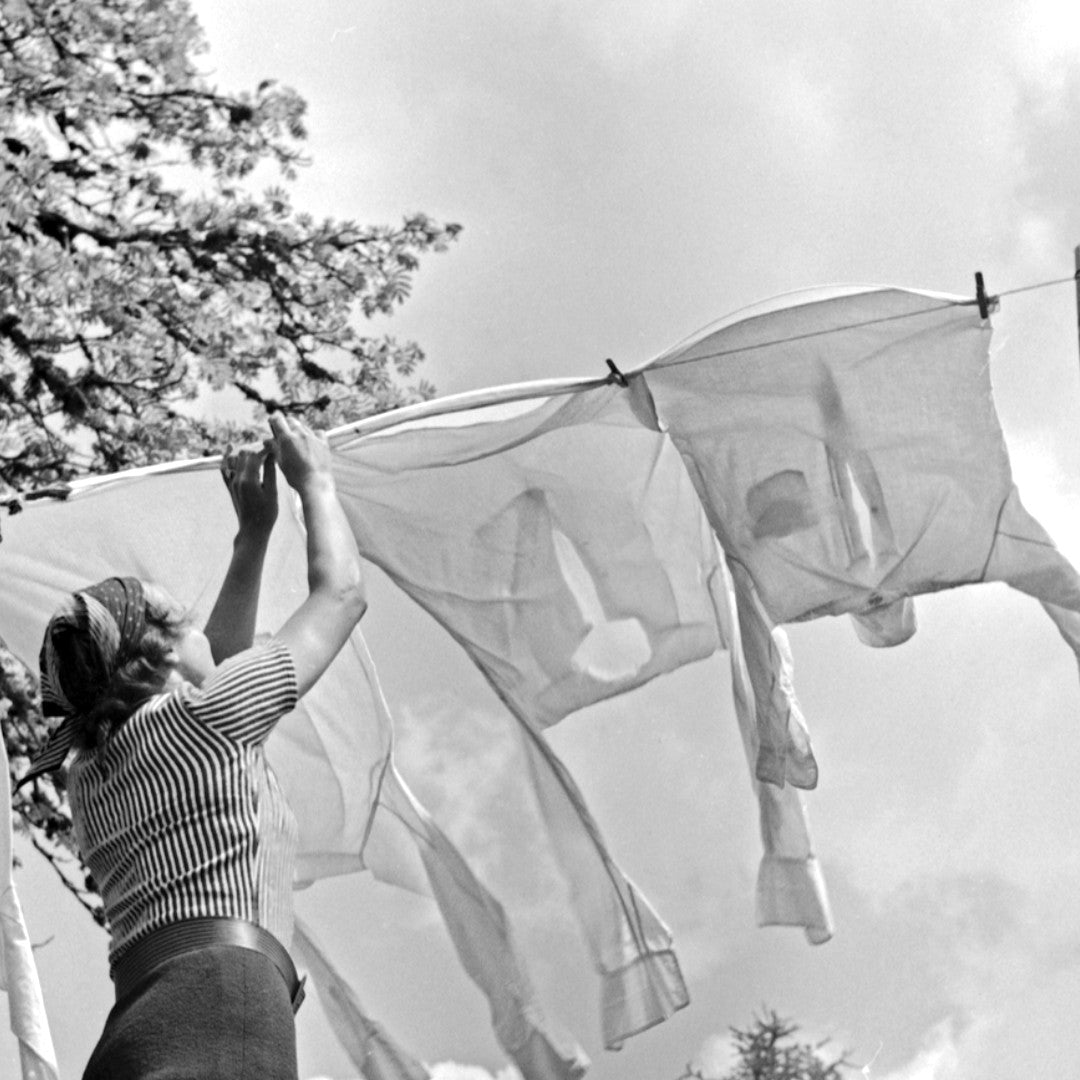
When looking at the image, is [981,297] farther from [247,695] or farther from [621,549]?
[247,695]

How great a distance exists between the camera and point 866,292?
3.70 m

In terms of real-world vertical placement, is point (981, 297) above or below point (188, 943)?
above

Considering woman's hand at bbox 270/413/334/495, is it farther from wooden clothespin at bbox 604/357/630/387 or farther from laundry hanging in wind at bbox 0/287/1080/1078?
wooden clothespin at bbox 604/357/630/387

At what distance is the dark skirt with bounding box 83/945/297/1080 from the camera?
214 centimetres

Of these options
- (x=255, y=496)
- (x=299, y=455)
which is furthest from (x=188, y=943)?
(x=255, y=496)

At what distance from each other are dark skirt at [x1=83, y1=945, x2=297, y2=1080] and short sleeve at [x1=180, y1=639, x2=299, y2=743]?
0.31 m

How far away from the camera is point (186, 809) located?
234cm

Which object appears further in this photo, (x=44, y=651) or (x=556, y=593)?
(x=556, y=593)

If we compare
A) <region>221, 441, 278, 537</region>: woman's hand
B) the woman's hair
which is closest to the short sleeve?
the woman's hair

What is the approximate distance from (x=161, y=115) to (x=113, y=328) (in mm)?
1165

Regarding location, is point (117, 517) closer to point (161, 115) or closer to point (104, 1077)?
point (104, 1077)

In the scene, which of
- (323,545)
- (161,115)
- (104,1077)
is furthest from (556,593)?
(161,115)

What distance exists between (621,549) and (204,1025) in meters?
1.96

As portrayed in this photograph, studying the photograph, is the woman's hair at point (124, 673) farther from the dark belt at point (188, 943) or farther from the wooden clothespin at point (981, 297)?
the wooden clothespin at point (981, 297)
